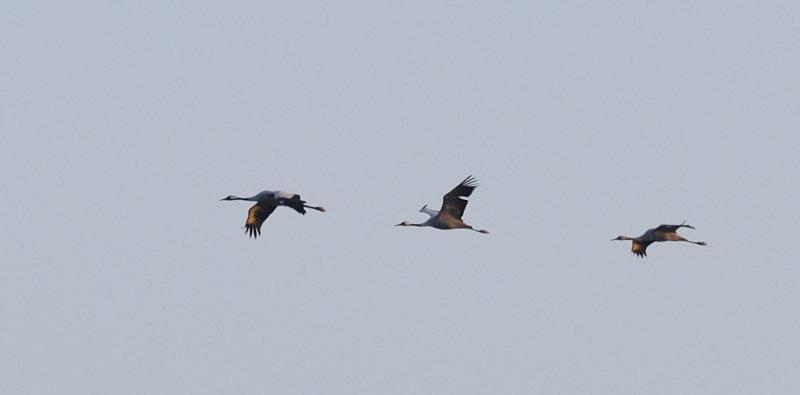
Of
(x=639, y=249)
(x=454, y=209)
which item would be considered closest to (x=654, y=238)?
(x=639, y=249)

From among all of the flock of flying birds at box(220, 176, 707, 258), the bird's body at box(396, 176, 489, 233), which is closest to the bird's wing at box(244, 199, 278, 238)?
the flock of flying birds at box(220, 176, 707, 258)

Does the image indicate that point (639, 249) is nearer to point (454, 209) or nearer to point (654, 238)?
point (654, 238)

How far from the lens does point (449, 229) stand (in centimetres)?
2855

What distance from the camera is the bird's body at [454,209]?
27484 mm

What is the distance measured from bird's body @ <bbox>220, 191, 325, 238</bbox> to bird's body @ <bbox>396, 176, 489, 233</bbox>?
8.62 feet

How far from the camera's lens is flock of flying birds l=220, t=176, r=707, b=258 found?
2770cm

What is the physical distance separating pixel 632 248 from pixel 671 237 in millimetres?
1536

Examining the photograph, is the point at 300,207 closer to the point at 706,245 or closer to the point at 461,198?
the point at 461,198

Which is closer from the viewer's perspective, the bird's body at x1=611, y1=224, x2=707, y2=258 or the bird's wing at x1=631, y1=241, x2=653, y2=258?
the bird's body at x1=611, y1=224, x2=707, y2=258

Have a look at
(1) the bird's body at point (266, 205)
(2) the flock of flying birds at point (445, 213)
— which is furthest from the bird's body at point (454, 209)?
(1) the bird's body at point (266, 205)

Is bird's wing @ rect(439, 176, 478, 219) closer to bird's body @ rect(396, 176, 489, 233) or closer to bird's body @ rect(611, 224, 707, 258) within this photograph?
bird's body @ rect(396, 176, 489, 233)

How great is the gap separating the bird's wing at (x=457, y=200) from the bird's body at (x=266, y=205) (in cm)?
303

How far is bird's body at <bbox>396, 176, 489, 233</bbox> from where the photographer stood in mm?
27484

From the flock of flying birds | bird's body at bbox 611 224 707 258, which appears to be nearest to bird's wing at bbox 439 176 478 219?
the flock of flying birds
